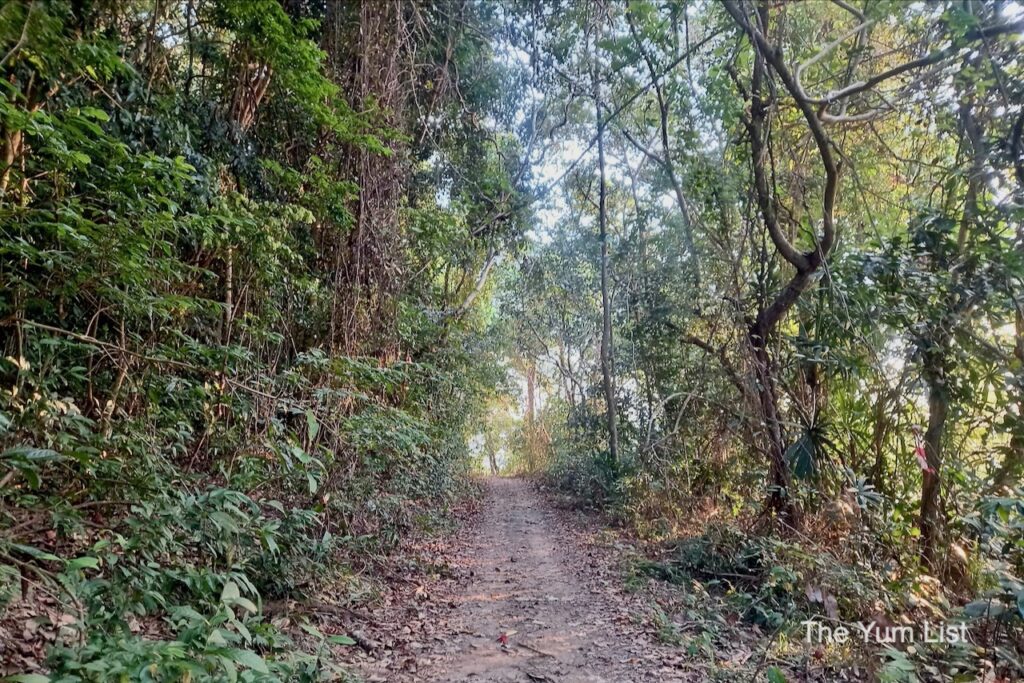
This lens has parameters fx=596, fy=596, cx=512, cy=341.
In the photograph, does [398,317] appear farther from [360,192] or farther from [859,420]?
[859,420]

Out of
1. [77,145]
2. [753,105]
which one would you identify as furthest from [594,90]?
[77,145]

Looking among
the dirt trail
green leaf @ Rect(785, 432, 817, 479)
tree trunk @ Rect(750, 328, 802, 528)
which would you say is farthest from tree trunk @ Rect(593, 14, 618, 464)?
green leaf @ Rect(785, 432, 817, 479)

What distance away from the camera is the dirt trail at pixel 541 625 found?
4.41 meters

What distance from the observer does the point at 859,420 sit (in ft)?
21.6

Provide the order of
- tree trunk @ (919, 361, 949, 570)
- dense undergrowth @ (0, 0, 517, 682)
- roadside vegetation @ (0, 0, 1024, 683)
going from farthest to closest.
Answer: tree trunk @ (919, 361, 949, 570), roadside vegetation @ (0, 0, 1024, 683), dense undergrowth @ (0, 0, 517, 682)

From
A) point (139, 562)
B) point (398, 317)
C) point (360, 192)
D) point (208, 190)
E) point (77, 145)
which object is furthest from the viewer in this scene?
point (398, 317)

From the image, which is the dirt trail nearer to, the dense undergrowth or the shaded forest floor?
the shaded forest floor

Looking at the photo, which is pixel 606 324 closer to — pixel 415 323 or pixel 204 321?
pixel 415 323

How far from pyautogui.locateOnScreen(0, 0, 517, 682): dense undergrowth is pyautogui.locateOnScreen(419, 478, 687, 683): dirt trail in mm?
1087

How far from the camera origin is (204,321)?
5.95m

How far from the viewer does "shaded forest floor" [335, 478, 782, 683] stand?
442 cm

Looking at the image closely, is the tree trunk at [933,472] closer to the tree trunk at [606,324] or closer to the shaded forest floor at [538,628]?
the shaded forest floor at [538,628]

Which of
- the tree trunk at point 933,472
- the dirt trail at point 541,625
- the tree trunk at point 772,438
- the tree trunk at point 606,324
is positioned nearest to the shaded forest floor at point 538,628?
the dirt trail at point 541,625

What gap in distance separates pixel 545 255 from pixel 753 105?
9.52 meters
